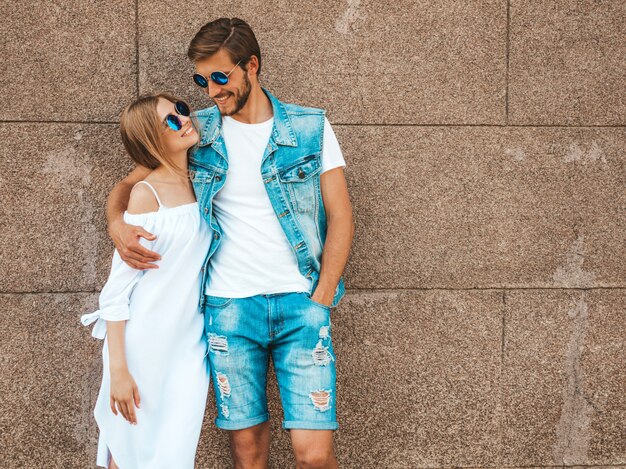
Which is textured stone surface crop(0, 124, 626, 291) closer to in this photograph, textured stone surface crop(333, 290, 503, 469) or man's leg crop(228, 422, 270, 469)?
textured stone surface crop(333, 290, 503, 469)

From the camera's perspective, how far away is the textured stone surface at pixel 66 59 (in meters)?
3.22

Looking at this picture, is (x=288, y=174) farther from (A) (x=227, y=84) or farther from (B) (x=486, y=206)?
(B) (x=486, y=206)

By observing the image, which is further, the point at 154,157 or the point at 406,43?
the point at 406,43

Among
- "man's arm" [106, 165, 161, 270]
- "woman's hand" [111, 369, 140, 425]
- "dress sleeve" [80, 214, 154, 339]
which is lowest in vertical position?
"woman's hand" [111, 369, 140, 425]

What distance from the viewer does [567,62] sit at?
3402mm

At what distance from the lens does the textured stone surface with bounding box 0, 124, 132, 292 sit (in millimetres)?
3242

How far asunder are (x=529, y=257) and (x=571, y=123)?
817 mm

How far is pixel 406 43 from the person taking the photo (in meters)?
3.33

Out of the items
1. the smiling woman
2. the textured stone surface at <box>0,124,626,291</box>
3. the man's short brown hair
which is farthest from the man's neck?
the textured stone surface at <box>0,124,626,291</box>

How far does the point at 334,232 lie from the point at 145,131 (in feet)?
3.01

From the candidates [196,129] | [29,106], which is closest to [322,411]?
[196,129]

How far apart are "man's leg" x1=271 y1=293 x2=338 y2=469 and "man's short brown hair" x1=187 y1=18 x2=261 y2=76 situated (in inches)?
41.6

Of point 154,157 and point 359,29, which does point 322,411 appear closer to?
point 154,157

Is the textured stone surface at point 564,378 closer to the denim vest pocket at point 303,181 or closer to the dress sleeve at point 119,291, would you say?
the denim vest pocket at point 303,181
